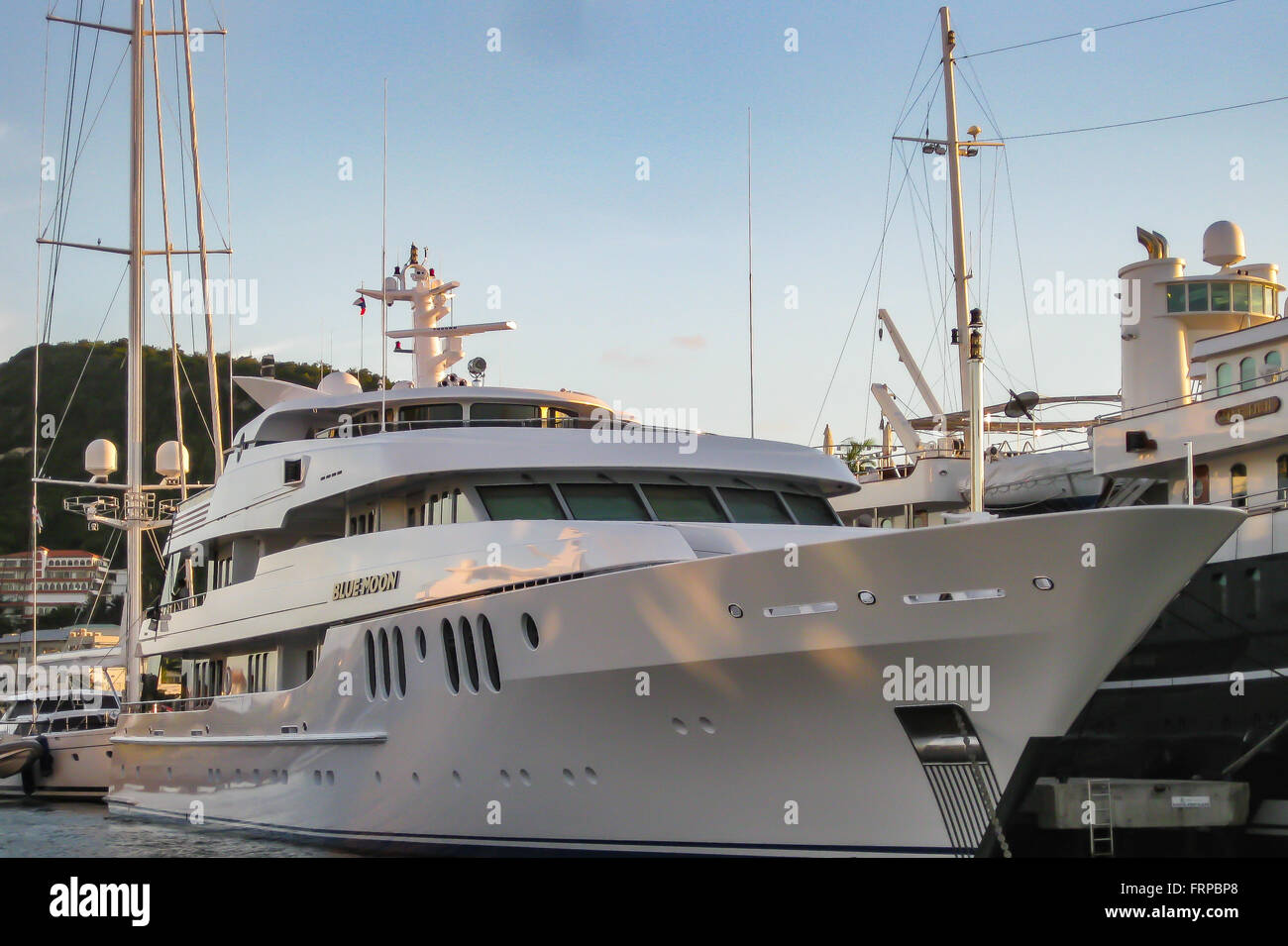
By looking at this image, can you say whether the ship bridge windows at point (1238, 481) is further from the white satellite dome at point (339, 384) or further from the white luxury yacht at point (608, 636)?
the white satellite dome at point (339, 384)

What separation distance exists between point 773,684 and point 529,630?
8.31 feet

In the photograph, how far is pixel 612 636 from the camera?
11656 mm

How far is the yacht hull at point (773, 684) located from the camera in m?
10.1

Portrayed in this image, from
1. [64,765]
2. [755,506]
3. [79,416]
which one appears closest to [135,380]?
[64,765]

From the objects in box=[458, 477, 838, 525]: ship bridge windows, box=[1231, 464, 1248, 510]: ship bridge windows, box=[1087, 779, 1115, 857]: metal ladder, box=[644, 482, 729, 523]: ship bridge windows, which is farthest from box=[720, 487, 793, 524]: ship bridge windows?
box=[1231, 464, 1248, 510]: ship bridge windows

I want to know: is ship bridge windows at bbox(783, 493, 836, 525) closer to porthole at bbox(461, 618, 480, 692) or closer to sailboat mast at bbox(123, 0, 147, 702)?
porthole at bbox(461, 618, 480, 692)

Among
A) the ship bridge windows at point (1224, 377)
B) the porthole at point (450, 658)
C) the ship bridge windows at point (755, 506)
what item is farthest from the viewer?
the ship bridge windows at point (1224, 377)

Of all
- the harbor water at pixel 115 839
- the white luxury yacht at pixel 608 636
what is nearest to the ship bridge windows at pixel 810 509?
the white luxury yacht at pixel 608 636

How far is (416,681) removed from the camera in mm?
13664

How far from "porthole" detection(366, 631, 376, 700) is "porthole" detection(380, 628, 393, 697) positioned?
0.36 feet

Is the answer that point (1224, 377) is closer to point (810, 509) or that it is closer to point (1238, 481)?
point (1238, 481)

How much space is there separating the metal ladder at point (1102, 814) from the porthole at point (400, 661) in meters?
8.50

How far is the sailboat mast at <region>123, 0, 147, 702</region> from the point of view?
2328 cm
